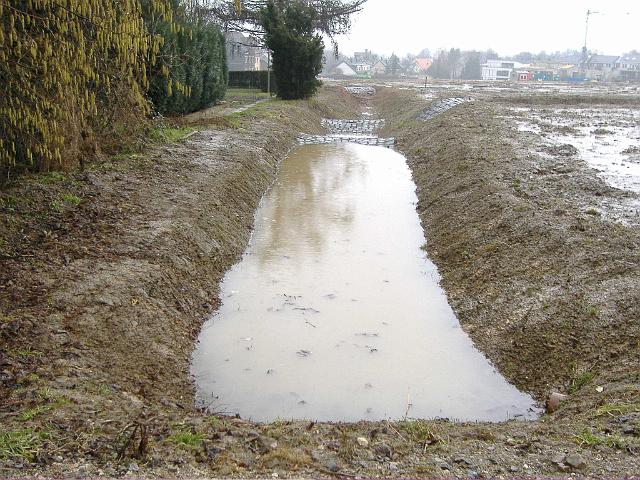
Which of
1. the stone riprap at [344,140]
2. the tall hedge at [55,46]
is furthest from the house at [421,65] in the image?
the tall hedge at [55,46]

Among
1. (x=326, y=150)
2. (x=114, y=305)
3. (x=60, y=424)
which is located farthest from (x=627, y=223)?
(x=326, y=150)

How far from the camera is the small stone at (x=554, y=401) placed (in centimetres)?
598

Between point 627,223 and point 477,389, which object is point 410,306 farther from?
point 627,223

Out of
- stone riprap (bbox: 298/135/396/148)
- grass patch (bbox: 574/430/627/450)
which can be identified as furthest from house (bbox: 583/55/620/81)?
grass patch (bbox: 574/430/627/450)

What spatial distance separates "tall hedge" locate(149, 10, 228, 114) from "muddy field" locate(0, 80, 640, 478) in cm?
529

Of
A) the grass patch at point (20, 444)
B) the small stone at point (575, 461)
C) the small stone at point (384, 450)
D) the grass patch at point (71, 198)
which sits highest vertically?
the grass patch at point (71, 198)

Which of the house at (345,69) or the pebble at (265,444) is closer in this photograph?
the pebble at (265,444)

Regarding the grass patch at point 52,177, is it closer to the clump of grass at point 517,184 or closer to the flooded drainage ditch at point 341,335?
the flooded drainage ditch at point 341,335

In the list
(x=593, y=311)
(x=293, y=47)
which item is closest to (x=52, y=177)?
(x=593, y=311)

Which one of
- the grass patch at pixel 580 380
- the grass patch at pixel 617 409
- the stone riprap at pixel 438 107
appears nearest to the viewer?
the grass patch at pixel 617 409

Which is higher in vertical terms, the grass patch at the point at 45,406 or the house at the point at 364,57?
the house at the point at 364,57

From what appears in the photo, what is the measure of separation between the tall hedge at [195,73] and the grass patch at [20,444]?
15.0m

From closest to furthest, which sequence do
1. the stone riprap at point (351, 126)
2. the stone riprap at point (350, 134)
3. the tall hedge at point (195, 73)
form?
the tall hedge at point (195, 73)
the stone riprap at point (350, 134)
the stone riprap at point (351, 126)

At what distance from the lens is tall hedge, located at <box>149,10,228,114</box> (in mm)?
18891
